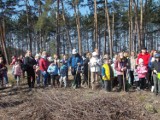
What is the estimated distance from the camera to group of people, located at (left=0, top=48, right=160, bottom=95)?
479 inches

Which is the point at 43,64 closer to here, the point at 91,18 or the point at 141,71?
the point at 141,71

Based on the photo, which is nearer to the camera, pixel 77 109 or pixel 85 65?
pixel 77 109

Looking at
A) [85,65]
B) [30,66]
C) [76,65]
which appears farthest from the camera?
[85,65]

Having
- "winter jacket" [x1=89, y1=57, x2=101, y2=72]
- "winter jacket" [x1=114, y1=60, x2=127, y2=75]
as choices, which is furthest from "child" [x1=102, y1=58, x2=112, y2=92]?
"winter jacket" [x1=89, y1=57, x2=101, y2=72]

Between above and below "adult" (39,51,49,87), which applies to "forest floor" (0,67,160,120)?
below

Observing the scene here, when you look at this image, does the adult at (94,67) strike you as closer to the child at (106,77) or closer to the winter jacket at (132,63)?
the child at (106,77)

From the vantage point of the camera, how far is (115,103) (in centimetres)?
860

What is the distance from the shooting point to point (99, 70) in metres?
13.0

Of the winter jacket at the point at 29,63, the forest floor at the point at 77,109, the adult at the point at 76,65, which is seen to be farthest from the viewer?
the adult at the point at 76,65

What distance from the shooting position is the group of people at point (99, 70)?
12.2 m

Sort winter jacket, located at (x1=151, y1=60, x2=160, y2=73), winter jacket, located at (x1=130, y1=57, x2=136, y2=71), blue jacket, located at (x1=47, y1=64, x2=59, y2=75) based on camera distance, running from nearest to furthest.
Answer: winter jacket, located at (x1=151, y1=60, x2=160, y2=73), winter jacket, located at (x1=130, y1=57, x2=136, y2=71), blue jacket, located at (x1=47, y1=64, x2=59, y2=75)

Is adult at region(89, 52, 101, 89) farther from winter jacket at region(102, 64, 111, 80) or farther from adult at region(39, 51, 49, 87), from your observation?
adult at region(39, 51, 49, 87)

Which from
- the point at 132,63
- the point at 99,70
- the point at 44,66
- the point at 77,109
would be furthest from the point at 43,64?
the point at 77,109

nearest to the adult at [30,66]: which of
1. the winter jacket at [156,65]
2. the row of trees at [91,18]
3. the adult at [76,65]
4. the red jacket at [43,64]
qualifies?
the red jacket at [43,64]
